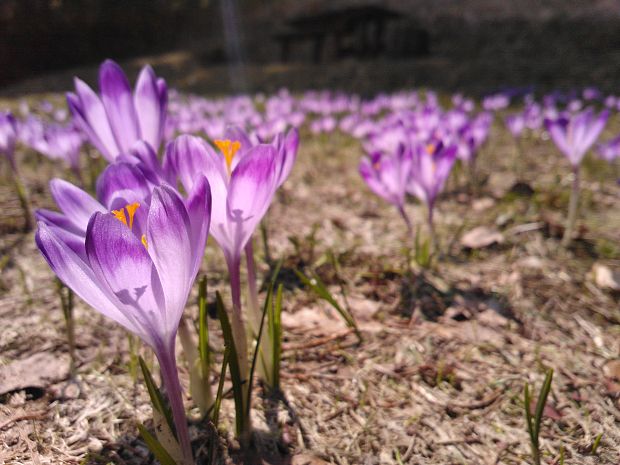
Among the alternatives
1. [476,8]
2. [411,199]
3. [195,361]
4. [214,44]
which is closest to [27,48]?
[214,44]

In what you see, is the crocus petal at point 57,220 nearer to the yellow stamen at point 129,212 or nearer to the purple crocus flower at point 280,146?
the yellow stamen at point 129,212

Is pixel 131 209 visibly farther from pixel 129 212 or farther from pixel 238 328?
pixel 238 328

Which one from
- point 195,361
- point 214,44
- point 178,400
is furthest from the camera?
point 214,44

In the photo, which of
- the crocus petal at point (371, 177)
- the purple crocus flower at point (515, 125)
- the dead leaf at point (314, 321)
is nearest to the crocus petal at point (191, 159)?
the dead leaf at point (314, 321)

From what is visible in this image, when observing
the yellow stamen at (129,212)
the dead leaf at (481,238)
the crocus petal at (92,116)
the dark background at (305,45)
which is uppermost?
the dark background at (305,45)

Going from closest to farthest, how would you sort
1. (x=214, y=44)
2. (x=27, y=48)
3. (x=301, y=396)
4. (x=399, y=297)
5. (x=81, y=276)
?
(x=81, y=276), (x=301, y=396), (x=399, y=297), (x=27, y=48), (x=214, y=44)

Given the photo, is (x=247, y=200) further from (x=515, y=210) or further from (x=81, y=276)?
(x=515, y=210)
